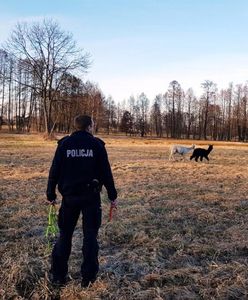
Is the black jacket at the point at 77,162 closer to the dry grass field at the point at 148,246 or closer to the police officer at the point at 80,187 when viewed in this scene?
the police officer at the point at 80,187

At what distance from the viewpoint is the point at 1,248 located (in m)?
6.54

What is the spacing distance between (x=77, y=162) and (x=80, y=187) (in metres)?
0.30

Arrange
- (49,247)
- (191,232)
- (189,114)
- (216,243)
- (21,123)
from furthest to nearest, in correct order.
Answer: (189,114), (21,123), (191,232), (216,243), (49,247)

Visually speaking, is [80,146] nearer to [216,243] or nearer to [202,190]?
[216,243]

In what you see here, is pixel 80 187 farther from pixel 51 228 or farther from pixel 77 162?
pixel 51 228

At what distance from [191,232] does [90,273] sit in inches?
115

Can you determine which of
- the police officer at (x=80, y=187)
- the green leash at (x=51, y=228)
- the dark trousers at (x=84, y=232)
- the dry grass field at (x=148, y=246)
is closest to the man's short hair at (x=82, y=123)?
the police officer at (x=80, y=187)

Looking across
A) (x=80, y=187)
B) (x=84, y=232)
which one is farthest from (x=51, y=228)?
(x=80, y=187)

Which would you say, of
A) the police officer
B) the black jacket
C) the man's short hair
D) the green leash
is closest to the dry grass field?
the green leash

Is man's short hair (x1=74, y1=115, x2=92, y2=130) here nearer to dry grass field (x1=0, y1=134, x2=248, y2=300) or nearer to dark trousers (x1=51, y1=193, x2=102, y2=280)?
Answer: dark trousers (x1=51, y1=193, x2=102, y2=280)

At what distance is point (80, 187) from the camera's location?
17.0 feet

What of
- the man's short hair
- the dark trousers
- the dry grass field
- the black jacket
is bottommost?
the dry grass field

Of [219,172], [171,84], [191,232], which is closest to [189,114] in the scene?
[171,84]

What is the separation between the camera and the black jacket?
5184 millimetres
